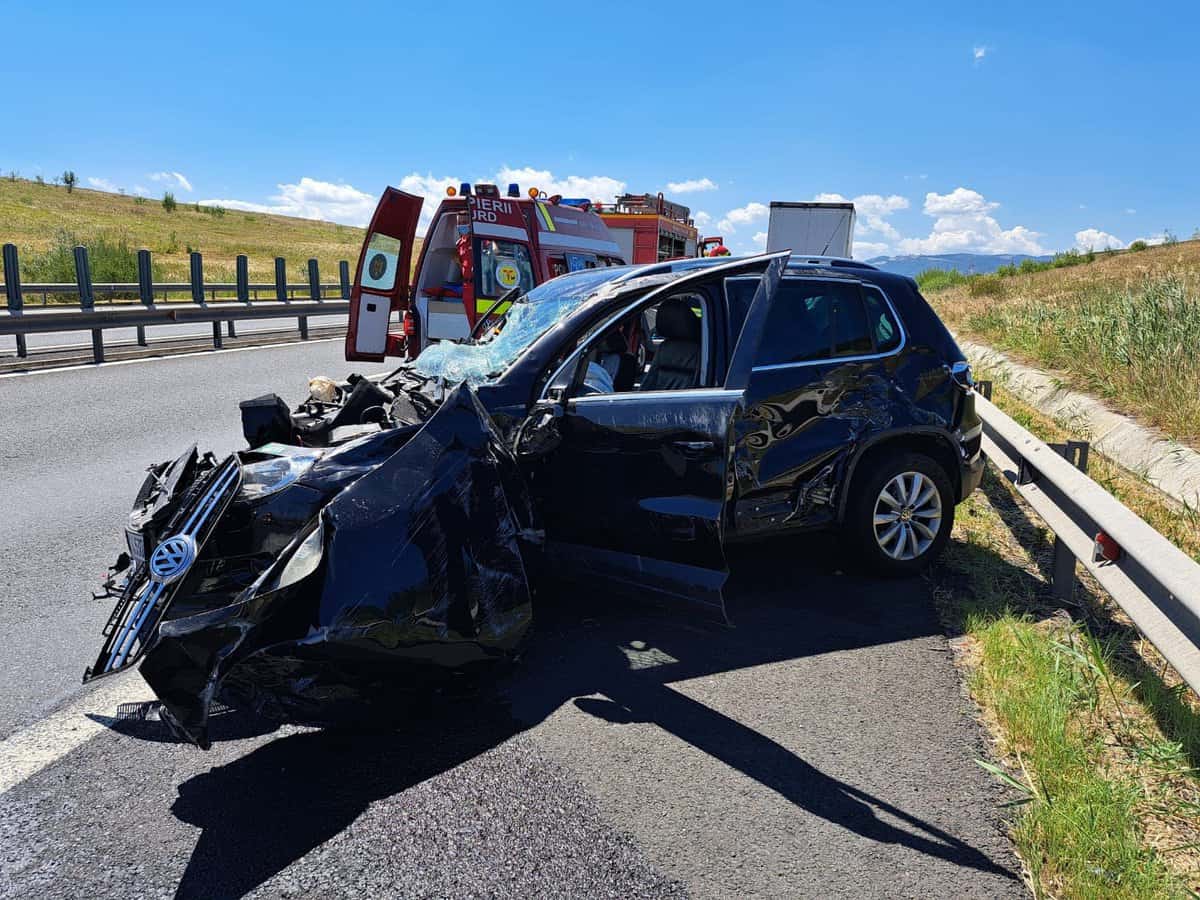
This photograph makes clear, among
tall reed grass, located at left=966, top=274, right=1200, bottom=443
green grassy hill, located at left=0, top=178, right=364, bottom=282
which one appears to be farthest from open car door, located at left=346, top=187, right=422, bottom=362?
green grassy hill, located at left=0, top=178, right=364, bottom=282

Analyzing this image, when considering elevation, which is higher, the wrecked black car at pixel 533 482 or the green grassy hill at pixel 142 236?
the green grassy hill at pixel 142 236

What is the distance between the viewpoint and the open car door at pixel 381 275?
30.2ft

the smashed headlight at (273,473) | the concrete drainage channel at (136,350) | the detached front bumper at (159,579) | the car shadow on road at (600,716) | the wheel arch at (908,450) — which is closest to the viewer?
the car shadow on road at (600,716)

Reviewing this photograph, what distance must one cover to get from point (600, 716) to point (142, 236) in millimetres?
50542

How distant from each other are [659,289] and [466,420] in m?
1.32

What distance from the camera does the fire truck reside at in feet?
59.9

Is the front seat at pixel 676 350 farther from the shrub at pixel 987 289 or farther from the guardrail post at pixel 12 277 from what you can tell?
the shrub at pixel 987 289

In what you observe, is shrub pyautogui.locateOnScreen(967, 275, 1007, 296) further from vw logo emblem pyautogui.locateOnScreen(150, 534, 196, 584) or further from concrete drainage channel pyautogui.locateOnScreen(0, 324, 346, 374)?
vw logo emblem pyautogui.locateOnScreen(150, 534, 196, 584)

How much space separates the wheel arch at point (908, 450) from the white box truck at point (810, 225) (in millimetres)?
22091

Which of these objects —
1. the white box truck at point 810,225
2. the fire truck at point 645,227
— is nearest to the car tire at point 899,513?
the fire truck at point 645,227

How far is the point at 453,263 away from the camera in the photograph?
36.2 feet

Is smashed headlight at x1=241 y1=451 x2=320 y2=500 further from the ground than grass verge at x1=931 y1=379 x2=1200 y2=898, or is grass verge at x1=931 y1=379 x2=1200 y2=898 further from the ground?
smashed headlight at x1=241 y1=451 x2=320 y2=500

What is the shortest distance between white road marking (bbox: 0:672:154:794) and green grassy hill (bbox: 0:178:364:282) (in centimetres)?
2598

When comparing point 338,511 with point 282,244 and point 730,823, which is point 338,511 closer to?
point 730,823
